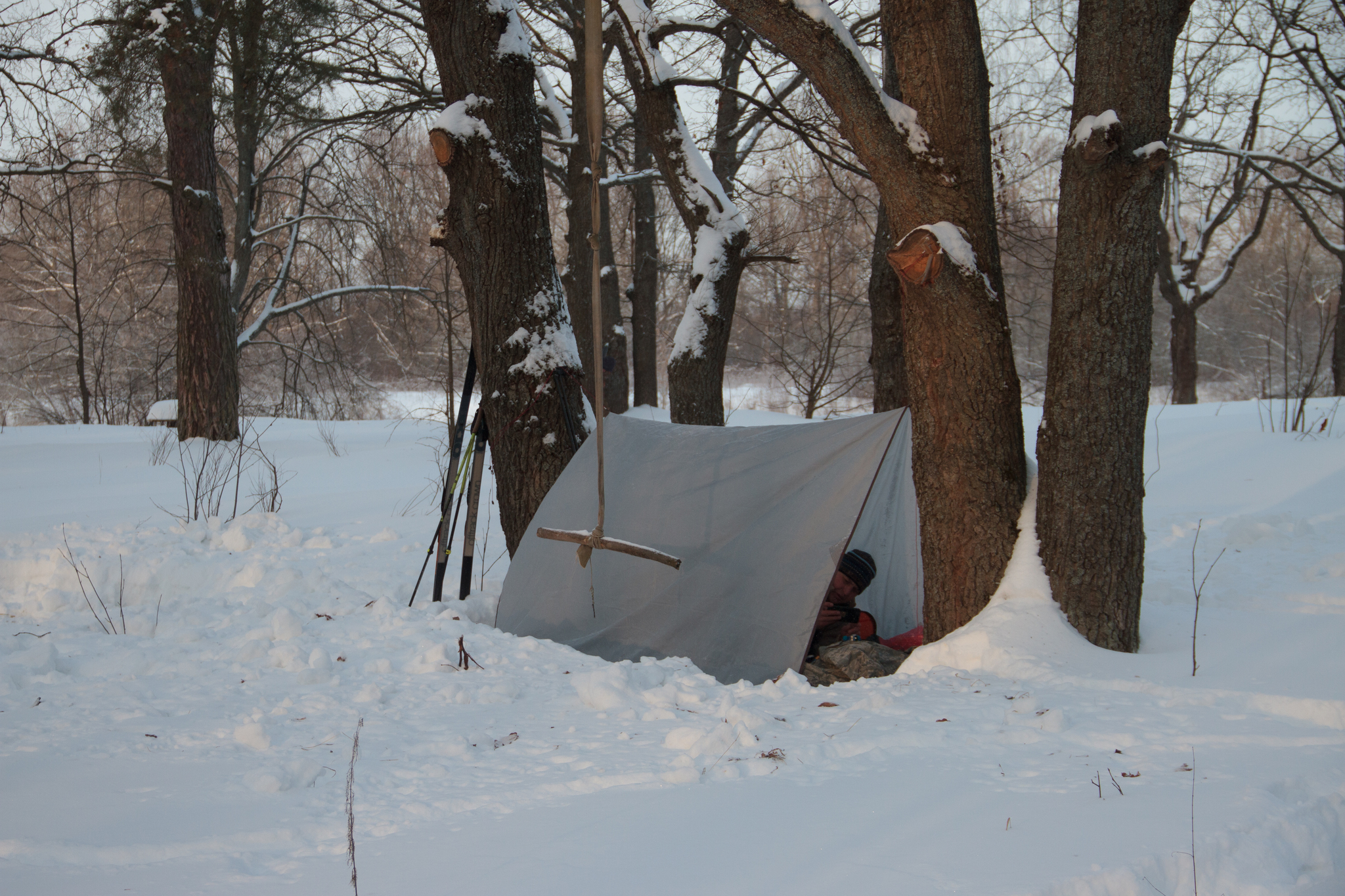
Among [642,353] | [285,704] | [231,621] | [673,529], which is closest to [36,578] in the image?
[231,621]

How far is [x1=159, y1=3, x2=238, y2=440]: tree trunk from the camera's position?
8734 mm

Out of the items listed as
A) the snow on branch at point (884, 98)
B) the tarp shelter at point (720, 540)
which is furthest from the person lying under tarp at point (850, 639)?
the snow on branch at point (884, 98)

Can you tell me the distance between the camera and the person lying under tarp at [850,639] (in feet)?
11.4

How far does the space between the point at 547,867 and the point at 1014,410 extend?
2.38 meters

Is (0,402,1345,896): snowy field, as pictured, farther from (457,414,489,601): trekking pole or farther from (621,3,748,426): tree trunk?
(621,3,748,426): tree trunk

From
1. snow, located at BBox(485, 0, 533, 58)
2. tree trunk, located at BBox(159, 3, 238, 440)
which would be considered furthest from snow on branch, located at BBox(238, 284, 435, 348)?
snow, located at BBox(485, 0, 533, 58)

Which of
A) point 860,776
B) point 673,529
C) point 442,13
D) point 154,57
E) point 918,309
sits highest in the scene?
point 154,57

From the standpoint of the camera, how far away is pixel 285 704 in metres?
2.66

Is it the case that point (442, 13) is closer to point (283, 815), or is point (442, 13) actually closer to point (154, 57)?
point (283, 815)

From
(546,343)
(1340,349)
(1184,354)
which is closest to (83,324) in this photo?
(546,343)

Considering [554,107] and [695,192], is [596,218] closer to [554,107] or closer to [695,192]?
[695,192]

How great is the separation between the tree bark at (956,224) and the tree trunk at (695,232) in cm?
350

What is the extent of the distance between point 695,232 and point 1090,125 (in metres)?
4.31

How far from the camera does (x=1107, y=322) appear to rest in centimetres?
306
